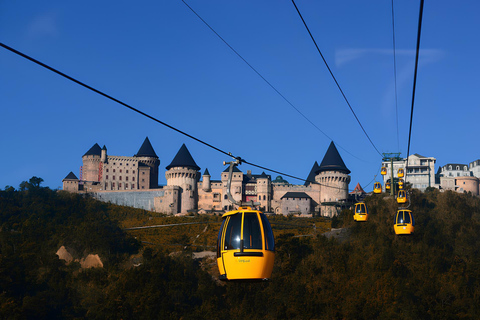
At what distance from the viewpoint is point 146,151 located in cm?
13762

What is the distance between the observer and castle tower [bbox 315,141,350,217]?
370 feet

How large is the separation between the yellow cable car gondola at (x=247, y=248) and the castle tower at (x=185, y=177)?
9363cm

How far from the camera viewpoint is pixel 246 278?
21.6 metres

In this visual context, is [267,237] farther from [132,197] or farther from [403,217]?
[132,197]

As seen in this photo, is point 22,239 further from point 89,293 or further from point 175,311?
point 175,311

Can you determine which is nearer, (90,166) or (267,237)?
(267,237)

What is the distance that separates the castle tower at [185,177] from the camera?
11649 centimetres

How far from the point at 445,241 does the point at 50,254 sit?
6001 centimetres

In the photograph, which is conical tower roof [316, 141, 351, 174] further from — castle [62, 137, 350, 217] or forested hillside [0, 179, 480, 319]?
forested hillside [0, 179, 480, 319]

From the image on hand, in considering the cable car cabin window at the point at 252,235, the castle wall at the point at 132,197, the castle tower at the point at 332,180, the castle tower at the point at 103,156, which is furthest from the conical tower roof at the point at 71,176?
the cable car cabin window at the point at 252,235

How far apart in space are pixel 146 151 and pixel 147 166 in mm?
6288

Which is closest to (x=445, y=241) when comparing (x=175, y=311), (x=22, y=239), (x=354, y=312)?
(x=354, y=312)

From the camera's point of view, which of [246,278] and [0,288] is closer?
[246,278]

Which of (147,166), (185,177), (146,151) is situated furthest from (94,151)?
Answer: (185,177)
